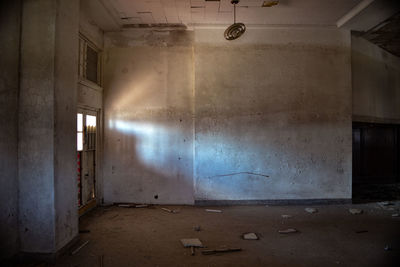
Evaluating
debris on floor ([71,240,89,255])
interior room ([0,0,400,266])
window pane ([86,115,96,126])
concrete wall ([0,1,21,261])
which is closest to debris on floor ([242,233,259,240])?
interior room ([0,0,400,266])

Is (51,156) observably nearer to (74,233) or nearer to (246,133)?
(74,233)

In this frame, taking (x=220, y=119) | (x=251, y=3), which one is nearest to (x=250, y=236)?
(x=220, y=119)

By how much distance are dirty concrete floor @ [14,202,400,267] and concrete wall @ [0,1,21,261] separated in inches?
29.1

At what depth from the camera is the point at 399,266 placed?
3.06 meters

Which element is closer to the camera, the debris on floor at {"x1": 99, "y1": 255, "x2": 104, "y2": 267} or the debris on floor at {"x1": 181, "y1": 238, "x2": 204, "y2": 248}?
the debris on floor at {"x1": 99, "y1": 255, "x2": 104, "y2": 267}

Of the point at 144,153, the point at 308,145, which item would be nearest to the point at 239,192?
the point at 308,145

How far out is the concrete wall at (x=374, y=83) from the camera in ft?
21.1

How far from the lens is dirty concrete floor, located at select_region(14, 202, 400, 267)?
3.22 m

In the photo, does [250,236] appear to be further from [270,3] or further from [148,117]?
[270,3]

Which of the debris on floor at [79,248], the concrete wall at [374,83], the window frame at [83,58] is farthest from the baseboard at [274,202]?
the window frame at [83,58]

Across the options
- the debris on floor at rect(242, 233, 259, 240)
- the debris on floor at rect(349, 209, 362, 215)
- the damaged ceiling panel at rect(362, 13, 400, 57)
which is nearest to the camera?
the debris on floor at rect(242, 233, 259, 240)

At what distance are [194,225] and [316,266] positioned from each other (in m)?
2.06

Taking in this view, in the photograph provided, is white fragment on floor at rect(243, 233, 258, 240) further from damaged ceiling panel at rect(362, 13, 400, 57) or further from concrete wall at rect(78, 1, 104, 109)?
damaged ceiling panel at rect(362, 13, 400, 57)

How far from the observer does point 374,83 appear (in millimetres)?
6891
